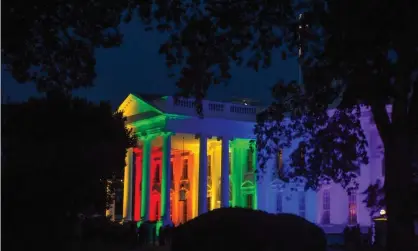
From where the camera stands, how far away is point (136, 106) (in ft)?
148

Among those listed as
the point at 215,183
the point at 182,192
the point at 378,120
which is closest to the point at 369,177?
the point at 215,183

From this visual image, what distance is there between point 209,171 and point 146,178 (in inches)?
243

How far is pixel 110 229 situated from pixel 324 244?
15.2m

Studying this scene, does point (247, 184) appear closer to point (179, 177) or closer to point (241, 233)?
point (179, 177)

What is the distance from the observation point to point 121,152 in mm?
22312

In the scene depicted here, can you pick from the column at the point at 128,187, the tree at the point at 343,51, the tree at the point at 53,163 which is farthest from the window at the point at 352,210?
the tree at the point at 343,51

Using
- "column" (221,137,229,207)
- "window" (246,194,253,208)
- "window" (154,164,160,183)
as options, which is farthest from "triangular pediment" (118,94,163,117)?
"window" (246,194,253,208)

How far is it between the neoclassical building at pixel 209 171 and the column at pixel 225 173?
0.07 meters

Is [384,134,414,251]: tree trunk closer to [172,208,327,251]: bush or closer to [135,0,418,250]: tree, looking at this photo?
[135,0,418,250]: tree

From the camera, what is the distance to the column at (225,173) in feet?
137

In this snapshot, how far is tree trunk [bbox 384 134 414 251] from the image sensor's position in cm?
901

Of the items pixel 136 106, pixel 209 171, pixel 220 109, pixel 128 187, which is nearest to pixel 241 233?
pixel 220 109

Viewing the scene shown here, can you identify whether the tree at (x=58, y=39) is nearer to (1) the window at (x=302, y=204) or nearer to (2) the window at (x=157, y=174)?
(1) the window at (x=302, y=204)

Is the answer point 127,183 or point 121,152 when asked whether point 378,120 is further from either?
point 127,183
